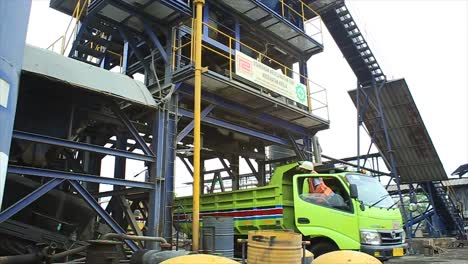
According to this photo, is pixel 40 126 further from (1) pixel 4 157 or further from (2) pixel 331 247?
(2) pixel 331 247

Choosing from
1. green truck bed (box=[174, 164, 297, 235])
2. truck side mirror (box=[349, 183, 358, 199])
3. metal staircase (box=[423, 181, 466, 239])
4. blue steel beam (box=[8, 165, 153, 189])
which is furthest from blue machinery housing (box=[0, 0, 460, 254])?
metal staircase (box=[423, 181, 466, 239])

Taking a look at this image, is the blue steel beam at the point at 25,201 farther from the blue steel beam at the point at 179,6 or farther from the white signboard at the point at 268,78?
the white signboard at the point at 268,78

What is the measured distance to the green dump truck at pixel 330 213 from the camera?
8344 mm

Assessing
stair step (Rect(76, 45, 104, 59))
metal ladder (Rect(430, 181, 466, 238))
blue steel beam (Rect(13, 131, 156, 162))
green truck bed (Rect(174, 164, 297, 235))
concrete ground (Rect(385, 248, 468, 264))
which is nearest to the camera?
blue steel beam (Rect(13, 131, 156, 162))

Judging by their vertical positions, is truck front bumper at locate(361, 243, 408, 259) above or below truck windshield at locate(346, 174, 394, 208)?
below

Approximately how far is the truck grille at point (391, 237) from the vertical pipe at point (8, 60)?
732cm

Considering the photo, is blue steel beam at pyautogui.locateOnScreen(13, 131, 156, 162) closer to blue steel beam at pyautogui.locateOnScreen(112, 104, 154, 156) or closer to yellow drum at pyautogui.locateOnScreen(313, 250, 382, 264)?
blue steel beam at pyautogui.locateOnScreen(112, 104, 154, 156)

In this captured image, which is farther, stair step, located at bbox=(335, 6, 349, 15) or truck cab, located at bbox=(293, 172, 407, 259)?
stair step, located at bbox=(335, 6, 349, 15)

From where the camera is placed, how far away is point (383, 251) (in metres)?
8.27

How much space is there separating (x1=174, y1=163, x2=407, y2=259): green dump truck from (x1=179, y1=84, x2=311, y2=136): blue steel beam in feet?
9.77

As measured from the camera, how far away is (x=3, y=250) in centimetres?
798

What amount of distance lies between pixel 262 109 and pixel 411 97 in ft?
33.7

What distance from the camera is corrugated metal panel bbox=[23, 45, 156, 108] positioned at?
310 inches

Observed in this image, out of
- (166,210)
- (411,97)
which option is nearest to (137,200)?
(166,210)
